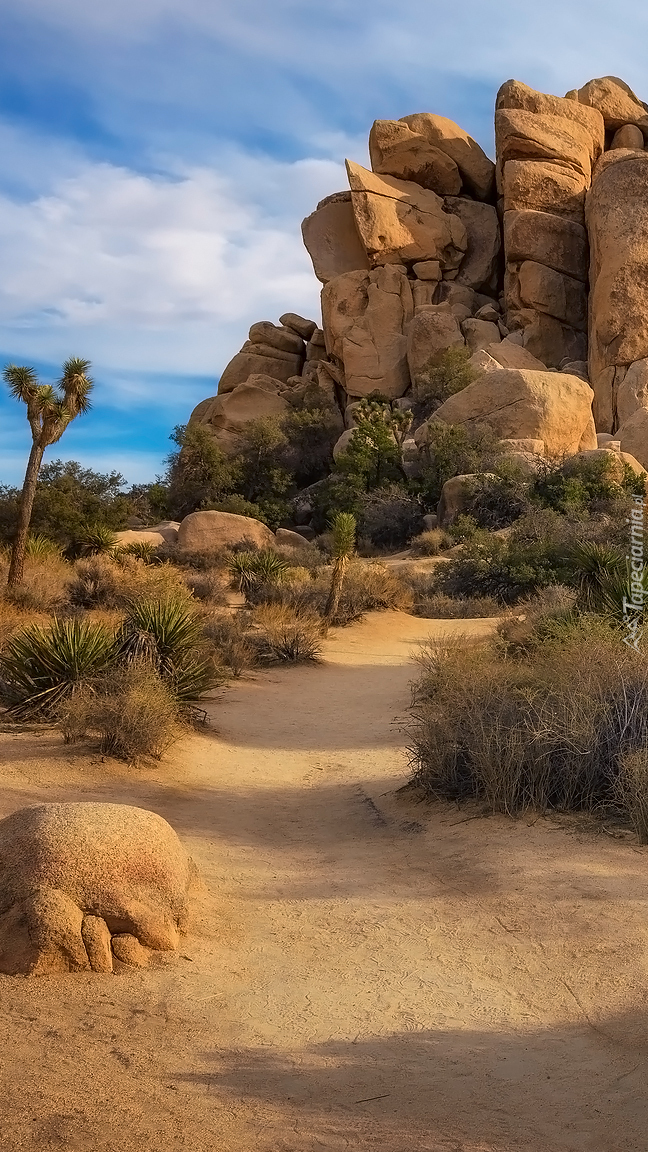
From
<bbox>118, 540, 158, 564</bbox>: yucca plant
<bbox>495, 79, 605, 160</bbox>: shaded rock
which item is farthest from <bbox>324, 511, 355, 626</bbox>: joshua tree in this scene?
<bbox>495, 79, 605, 160</bbox>: shaded rock

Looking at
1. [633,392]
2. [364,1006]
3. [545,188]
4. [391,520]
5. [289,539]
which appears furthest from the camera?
[545,188]

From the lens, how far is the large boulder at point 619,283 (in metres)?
38.2

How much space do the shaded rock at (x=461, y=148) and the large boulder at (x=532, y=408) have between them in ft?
58.1

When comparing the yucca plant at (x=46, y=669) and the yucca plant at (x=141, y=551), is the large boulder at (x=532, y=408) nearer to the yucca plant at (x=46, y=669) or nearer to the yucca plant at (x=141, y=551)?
the yucca plant at (x=141, y=551)

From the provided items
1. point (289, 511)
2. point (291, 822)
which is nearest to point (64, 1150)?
point (291, 822)

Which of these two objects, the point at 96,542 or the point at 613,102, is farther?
the point at 613,102

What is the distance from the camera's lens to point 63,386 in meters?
22.5

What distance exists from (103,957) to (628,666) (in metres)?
4.50

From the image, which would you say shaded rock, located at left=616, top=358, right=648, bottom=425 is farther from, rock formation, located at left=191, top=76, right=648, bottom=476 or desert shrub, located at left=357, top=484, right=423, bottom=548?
desert shrub, located at left=357, top=484, right=423, bottom=548

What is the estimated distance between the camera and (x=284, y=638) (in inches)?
602

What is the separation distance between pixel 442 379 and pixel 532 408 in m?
8.50

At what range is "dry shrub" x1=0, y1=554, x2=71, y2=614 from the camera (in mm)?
17734

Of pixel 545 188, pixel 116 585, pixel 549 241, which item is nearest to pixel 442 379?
pixel 549 241

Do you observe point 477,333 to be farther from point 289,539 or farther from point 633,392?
point 289,539
